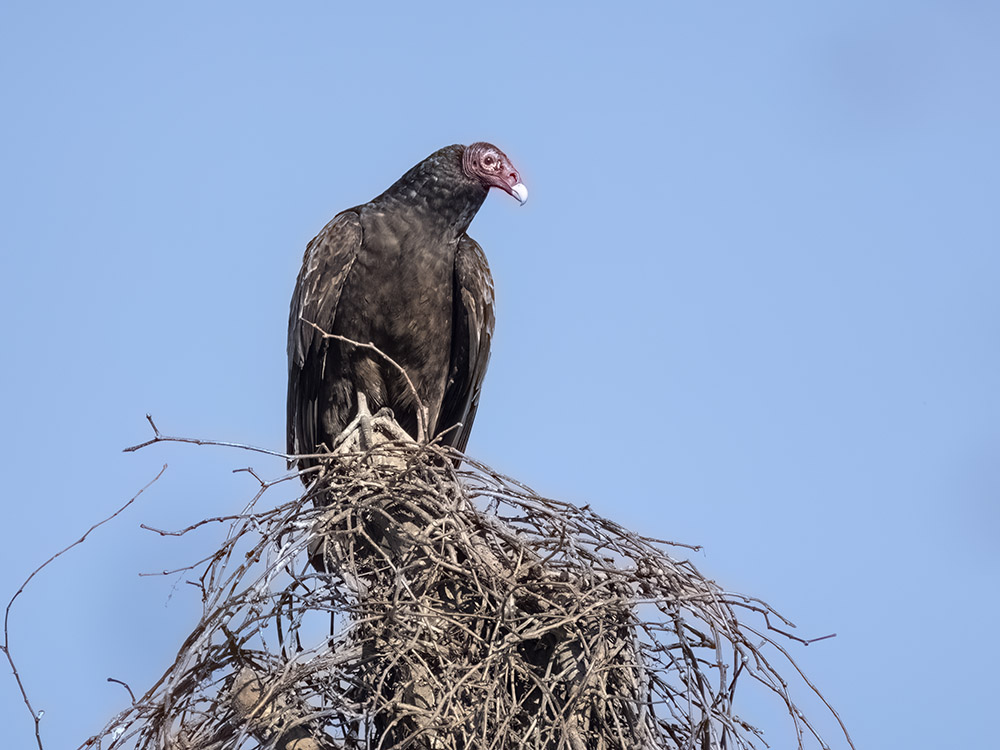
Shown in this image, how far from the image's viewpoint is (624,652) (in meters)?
2.96

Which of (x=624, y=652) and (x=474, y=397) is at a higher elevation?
(x=474, y=397)

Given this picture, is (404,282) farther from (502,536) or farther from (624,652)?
(624,652)

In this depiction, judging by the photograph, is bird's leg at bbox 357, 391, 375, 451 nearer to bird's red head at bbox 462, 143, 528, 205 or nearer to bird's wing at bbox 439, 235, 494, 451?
bird's wing at bbox 439, 235, 494, 451

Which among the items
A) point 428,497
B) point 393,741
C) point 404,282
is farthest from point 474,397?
point 393,741

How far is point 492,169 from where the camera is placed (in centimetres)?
532

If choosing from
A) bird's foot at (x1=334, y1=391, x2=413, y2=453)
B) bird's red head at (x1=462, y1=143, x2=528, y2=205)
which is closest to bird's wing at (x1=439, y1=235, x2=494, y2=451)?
bird's red head at (x1=462, y1=143, x2=528, y2=205)

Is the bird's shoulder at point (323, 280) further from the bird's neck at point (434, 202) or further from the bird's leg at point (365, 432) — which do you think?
the bird's leg at point (365, 432)

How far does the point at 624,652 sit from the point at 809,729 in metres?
0.49

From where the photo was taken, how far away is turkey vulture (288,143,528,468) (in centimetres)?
500

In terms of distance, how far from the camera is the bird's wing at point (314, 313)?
5.00 m

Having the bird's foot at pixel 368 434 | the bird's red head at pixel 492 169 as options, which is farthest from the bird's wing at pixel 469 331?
the bird's foot at pixel 368 434

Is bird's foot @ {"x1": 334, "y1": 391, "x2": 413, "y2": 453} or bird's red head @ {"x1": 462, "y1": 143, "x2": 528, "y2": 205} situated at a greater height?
bird's red head @ {"x1": 462, "y1": 143, "x2": 528, "y2": 205}

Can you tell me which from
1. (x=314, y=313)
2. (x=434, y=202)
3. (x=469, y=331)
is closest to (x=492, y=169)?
(x=434, y=202)

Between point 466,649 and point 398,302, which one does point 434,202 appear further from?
point 466,649
